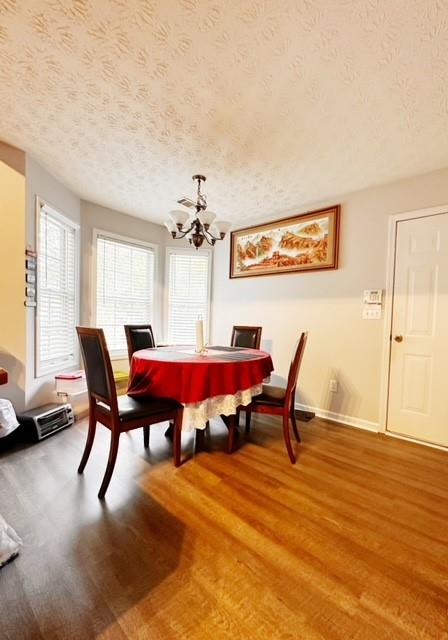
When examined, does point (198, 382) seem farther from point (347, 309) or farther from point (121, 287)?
point (121, 287)

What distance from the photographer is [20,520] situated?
155cm

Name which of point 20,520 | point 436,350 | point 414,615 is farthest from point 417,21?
point 20,520

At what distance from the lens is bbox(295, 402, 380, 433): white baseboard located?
2924mm

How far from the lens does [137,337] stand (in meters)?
3.09

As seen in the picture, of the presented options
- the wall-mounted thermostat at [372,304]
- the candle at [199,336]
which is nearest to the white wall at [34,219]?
the candle at [199,336]

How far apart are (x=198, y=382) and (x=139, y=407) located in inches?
18.1

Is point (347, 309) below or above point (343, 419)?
above

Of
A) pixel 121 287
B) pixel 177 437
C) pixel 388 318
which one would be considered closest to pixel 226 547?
pixel 177 437

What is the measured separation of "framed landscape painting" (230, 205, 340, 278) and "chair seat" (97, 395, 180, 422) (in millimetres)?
2351

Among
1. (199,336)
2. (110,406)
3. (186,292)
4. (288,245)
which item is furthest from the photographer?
(186,292)

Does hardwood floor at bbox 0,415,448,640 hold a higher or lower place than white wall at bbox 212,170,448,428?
lower

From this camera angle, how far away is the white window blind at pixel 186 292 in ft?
14.7

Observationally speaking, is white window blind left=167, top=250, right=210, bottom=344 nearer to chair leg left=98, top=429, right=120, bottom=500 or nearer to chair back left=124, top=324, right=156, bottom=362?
chair back left=124, top=324, right=156, bottom=362

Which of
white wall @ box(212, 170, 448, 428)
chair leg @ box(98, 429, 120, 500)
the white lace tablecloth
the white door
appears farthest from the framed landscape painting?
chair leg @ box(98, 429, 120, 500)
